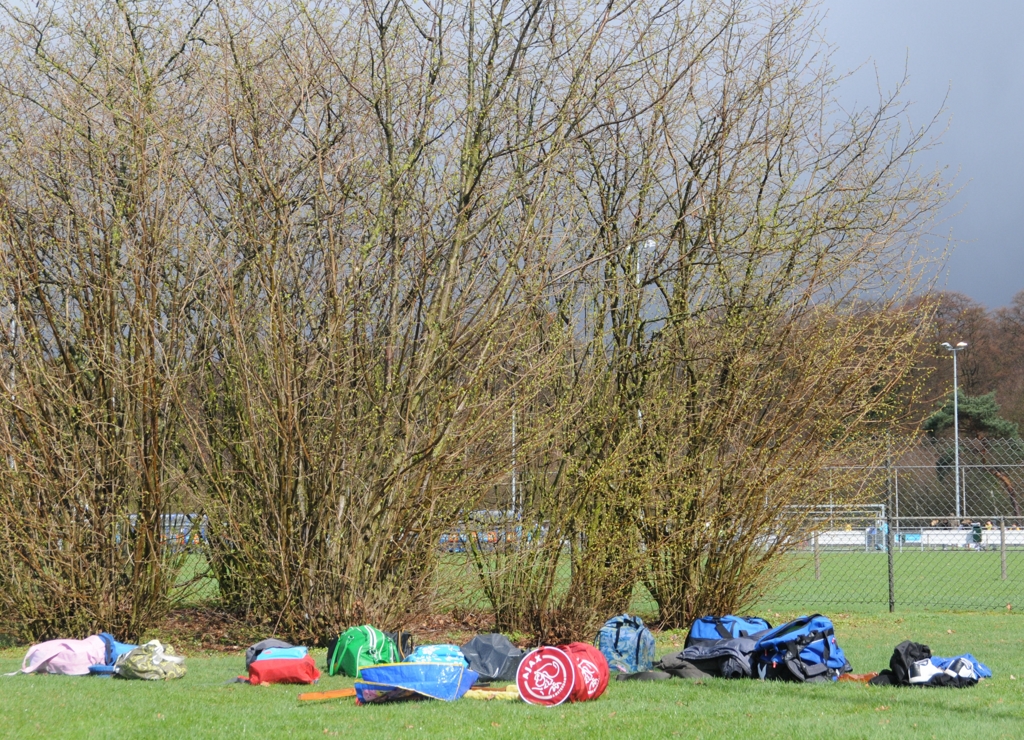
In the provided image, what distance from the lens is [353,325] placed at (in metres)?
9.95

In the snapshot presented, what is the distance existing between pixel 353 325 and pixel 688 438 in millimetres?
3697

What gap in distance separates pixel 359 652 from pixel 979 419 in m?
48.2

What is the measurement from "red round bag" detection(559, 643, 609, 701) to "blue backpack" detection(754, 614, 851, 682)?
1281 mm

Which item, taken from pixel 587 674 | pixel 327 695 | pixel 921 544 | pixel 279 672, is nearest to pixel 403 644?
pixel 279 672

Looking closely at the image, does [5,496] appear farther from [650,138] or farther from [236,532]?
[650,138]

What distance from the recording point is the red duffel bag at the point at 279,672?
7.34m

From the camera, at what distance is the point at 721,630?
320 inches

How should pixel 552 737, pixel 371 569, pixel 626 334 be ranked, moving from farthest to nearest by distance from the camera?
pixel 626 334, pixel 371 569, pixel 552 737

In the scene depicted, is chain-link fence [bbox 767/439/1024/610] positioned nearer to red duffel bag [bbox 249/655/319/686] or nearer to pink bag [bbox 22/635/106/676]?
red duffel bag [bbox 249/655/319/686]

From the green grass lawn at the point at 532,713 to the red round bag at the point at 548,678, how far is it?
0.14 meters

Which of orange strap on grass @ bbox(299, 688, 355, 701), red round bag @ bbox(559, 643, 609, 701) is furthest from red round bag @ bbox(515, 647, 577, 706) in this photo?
orange strap on grass @ bbox(299, 688, 355, 701)

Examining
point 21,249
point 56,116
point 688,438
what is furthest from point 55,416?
point 688,438

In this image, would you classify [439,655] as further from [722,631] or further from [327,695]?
[722,631]

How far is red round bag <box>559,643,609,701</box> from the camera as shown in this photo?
21.2ft
